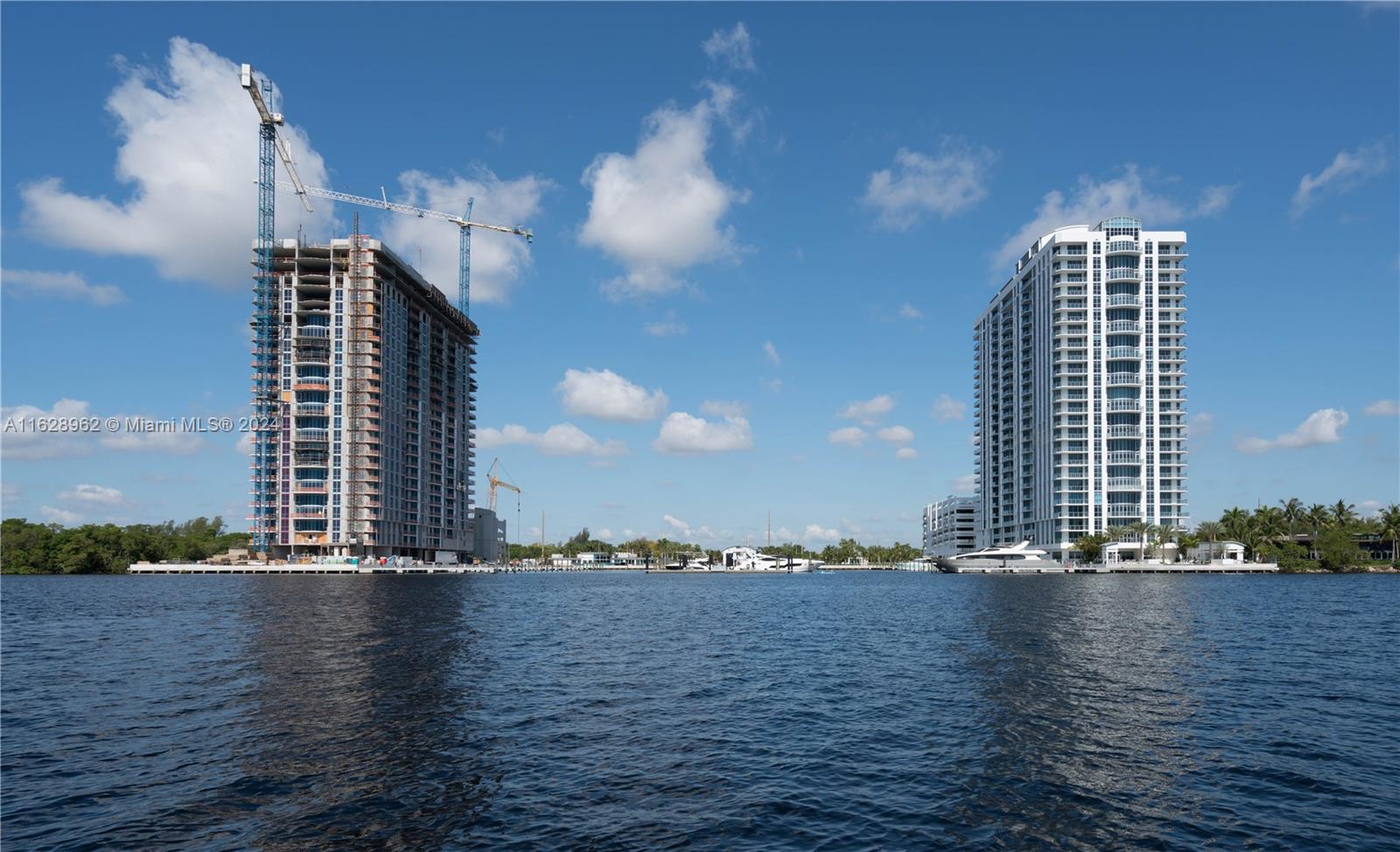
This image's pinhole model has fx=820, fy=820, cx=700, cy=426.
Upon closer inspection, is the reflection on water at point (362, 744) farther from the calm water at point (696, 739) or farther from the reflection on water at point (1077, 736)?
the reflection on water at point (1077, 736)

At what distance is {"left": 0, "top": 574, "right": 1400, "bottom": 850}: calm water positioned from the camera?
25.0 meters

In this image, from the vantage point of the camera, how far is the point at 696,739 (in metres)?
35.4

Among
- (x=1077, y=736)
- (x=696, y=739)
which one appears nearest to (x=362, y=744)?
(x=696, y=739)

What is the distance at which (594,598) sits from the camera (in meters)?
136

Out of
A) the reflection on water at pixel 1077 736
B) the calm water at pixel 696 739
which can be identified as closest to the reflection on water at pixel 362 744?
the calm water at pixel 696 739

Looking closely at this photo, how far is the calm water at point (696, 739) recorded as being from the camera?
2498 centimetres

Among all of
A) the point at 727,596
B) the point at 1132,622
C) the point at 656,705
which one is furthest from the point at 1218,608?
the point at 656,705

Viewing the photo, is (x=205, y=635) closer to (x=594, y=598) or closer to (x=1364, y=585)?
(x=594, y=598)

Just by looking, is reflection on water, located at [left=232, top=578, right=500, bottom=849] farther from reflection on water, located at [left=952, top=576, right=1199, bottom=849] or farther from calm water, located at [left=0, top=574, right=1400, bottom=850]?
reflection on water, located at [left=952, top=576, right=1199, bottom=849]

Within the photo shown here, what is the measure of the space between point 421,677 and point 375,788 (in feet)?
73.1

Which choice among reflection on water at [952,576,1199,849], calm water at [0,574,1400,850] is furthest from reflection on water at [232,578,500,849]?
reflection on water at [952,576,1199,849]

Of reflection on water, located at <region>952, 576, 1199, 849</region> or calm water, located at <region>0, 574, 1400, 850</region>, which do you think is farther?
reflection on water, located at <region>952, 576, 1199, 849</region>

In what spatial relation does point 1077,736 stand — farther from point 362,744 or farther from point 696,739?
point 362,744

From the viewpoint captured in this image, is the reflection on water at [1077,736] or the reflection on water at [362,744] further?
the reflection on water at [1077,736]
